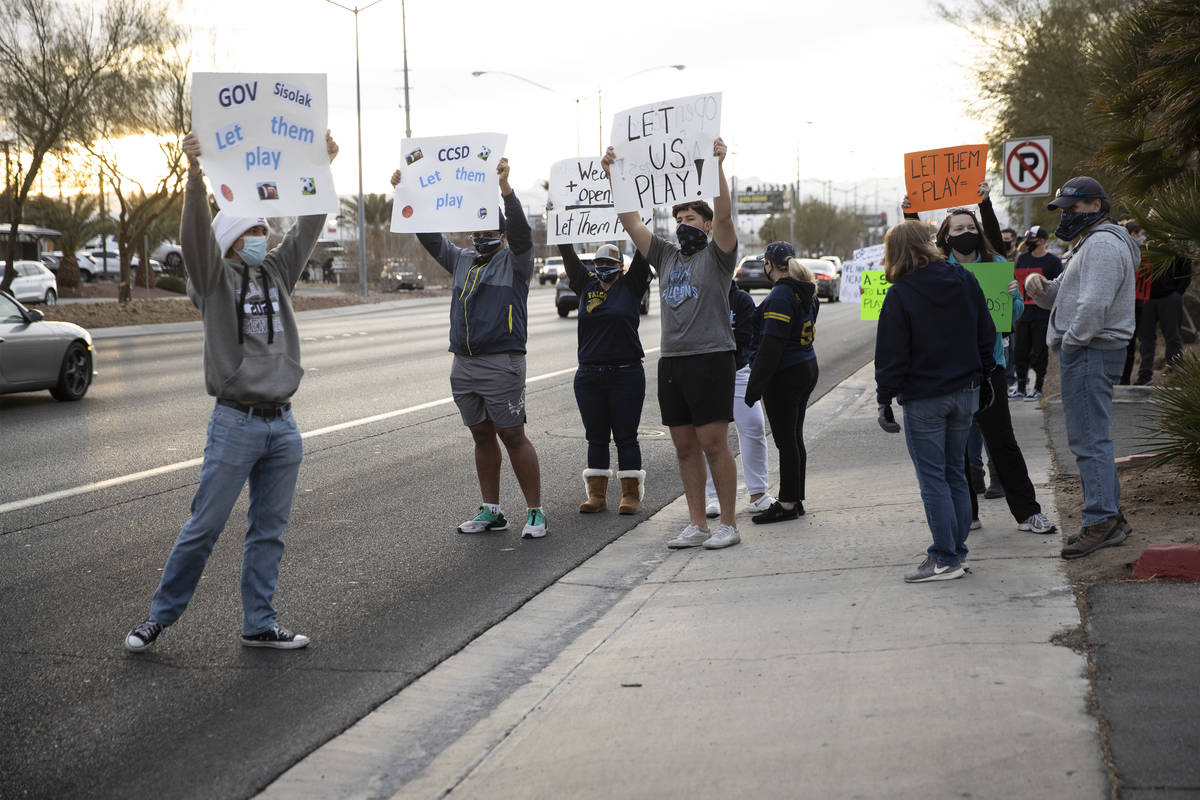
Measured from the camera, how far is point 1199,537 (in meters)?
5.75

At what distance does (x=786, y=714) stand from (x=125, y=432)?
9.43m

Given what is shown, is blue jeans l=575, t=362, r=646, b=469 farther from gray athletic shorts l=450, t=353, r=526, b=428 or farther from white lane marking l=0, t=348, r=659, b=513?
white lane marking l=0, t=348, r=659, b=513

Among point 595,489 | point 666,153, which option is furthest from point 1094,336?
point 595,489

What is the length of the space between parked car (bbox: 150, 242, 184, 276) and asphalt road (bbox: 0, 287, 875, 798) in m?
54.1

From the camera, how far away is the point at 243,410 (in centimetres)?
525

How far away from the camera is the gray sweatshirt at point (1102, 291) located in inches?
237

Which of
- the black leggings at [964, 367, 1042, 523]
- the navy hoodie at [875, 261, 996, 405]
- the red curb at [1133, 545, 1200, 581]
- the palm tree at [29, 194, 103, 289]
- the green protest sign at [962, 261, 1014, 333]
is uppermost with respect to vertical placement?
the palm tree at [29, 194, 103, 289]

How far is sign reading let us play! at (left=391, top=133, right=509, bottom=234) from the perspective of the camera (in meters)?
7.40

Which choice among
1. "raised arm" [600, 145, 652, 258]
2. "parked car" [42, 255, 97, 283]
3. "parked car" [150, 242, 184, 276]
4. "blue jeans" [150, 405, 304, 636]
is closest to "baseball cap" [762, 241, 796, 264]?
"raised arm" [600, 145, 652, 258]

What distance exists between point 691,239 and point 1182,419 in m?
2.79

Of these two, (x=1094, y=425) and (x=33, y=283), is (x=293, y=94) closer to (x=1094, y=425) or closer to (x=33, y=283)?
(x=1094, y=425)

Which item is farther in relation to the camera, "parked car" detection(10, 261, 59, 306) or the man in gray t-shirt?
"parked car" detection(10, 261, 59, 306)

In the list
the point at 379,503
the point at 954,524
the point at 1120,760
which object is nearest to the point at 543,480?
the point at 379,503

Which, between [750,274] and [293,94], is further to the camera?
[750,274]
